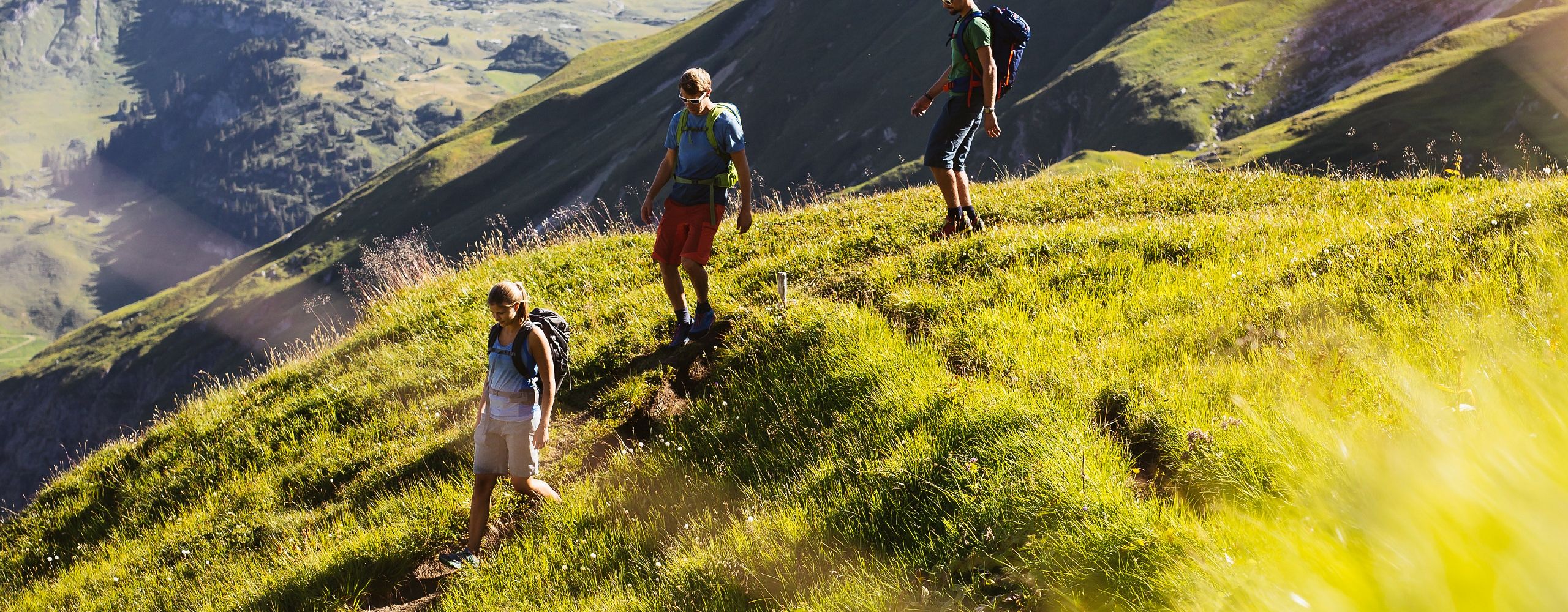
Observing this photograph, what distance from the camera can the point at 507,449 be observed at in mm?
7379

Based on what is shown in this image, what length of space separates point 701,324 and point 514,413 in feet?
8.54

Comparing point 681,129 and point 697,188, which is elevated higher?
point 681,129

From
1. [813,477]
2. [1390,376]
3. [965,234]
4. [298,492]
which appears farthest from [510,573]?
[965,234]

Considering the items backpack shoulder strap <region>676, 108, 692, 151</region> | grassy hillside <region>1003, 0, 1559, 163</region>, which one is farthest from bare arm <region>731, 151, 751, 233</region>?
grassy hillside <region>1003, 0, 1559, 163</region>

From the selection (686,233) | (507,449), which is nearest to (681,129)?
(686,233)

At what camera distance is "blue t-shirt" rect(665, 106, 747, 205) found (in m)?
8.99

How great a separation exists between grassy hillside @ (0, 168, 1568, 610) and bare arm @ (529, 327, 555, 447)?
0.55m

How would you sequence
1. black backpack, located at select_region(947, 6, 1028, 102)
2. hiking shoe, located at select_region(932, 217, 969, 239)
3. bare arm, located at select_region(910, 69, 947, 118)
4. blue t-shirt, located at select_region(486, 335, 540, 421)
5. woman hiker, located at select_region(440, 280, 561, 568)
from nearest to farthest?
woman hiker, located at select_region(440, 280, 561, 568) → blue t-shirt, located at select_region(486, 335, 540, 421) → black backpack, located at select_region(947, 6, 1028, 102) → bare arm, located at select_region(910, 69, 947, 118) → hiking shoe, located at select_region(932, 217, 969, 239)

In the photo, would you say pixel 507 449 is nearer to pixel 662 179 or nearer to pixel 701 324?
pixel 701 324

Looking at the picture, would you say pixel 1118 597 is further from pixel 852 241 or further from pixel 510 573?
pixel 852 241

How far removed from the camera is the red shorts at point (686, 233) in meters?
9.23

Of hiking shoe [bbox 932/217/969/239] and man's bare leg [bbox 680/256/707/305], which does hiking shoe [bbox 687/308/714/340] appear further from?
hiking shoe [bbox 932/217/969/239]

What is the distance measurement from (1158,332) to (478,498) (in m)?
5.40

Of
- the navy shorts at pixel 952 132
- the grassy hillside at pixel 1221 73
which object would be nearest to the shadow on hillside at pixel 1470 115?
the grassy hillside at pixel 1221 73
